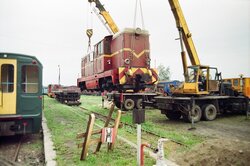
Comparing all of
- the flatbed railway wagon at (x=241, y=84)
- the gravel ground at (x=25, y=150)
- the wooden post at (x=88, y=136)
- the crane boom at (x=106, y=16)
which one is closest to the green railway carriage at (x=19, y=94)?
the gravel ground at (x=25, y=150)

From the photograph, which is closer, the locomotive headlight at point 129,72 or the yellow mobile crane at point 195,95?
the yellow mobile crane at point 195,95

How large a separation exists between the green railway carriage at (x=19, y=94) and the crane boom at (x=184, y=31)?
8113 mm

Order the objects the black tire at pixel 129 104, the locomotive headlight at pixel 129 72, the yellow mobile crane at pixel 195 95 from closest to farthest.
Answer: the yellow mobile crane at pixel 195 95, the locomotive headlight at pixel 129 72, the black tire at pixel 129 104

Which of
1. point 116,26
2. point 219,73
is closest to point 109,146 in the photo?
point 219,73

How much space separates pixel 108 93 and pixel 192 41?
6068 millimetres

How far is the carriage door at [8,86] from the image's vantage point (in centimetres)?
684

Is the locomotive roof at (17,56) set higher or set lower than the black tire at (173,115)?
higher

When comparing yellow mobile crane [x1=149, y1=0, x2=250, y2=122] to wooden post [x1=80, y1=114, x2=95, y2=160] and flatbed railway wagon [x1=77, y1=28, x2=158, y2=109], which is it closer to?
flatbed railway wagon [x1=77, y1=28, x2=158, y2=109]

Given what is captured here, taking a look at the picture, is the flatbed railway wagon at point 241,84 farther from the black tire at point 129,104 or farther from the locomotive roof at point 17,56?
the locomotive roof at point 17,56

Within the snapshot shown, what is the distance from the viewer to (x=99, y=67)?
15555mm

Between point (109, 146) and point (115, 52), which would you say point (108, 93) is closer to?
point (115, 52)

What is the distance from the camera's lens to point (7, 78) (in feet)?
23.0

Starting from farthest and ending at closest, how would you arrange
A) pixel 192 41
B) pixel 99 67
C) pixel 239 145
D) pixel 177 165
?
pixel 99 67 → pixel 192 41 → pixel 239 145 → pixel 177 165

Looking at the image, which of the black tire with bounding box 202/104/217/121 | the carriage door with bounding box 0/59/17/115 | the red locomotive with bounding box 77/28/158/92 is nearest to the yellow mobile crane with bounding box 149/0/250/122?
the black tire with bounding box 202/104/217/121
